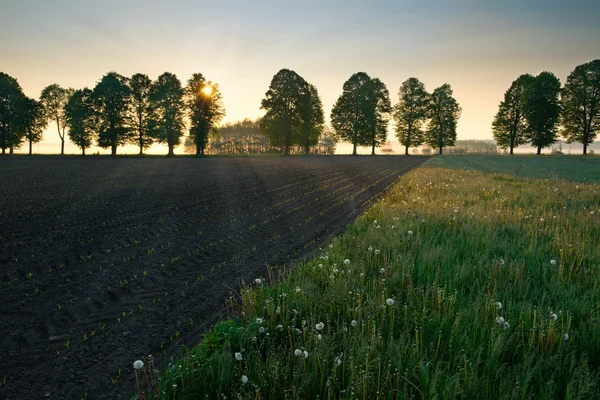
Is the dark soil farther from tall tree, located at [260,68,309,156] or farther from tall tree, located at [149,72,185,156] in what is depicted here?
tall tree, located at [260,68,309,156]

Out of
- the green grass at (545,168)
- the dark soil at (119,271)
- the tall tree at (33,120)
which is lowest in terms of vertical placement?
the dark soil at (119,271)

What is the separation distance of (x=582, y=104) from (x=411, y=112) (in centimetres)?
3189

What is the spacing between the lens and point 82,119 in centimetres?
6297

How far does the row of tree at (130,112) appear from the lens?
61656 millimetres

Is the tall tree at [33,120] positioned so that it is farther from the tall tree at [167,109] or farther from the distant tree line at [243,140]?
the distant tree line at [243,140]

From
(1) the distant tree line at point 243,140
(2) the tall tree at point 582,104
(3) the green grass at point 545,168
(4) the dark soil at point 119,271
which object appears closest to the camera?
(4) the dark soil at point 119,271

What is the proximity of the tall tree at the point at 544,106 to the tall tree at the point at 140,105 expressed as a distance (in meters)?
79.6

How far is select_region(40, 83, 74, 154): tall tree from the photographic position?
66.6m

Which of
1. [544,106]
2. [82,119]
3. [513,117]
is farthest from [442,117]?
[82,119]

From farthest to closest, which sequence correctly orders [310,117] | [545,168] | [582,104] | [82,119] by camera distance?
[310,117] < [82,119] < [582,104] < [545,168]

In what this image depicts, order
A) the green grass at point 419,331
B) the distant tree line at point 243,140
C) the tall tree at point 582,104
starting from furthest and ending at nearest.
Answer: the distant tree line at point 243,140, the tall tree at point 582,104, the green grass at point 419,331

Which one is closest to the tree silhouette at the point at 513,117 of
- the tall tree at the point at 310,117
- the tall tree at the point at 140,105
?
the tall tree at the point at 310,117

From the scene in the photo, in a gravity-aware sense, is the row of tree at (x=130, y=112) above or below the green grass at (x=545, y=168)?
above

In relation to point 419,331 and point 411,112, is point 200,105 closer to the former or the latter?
point 411,112
